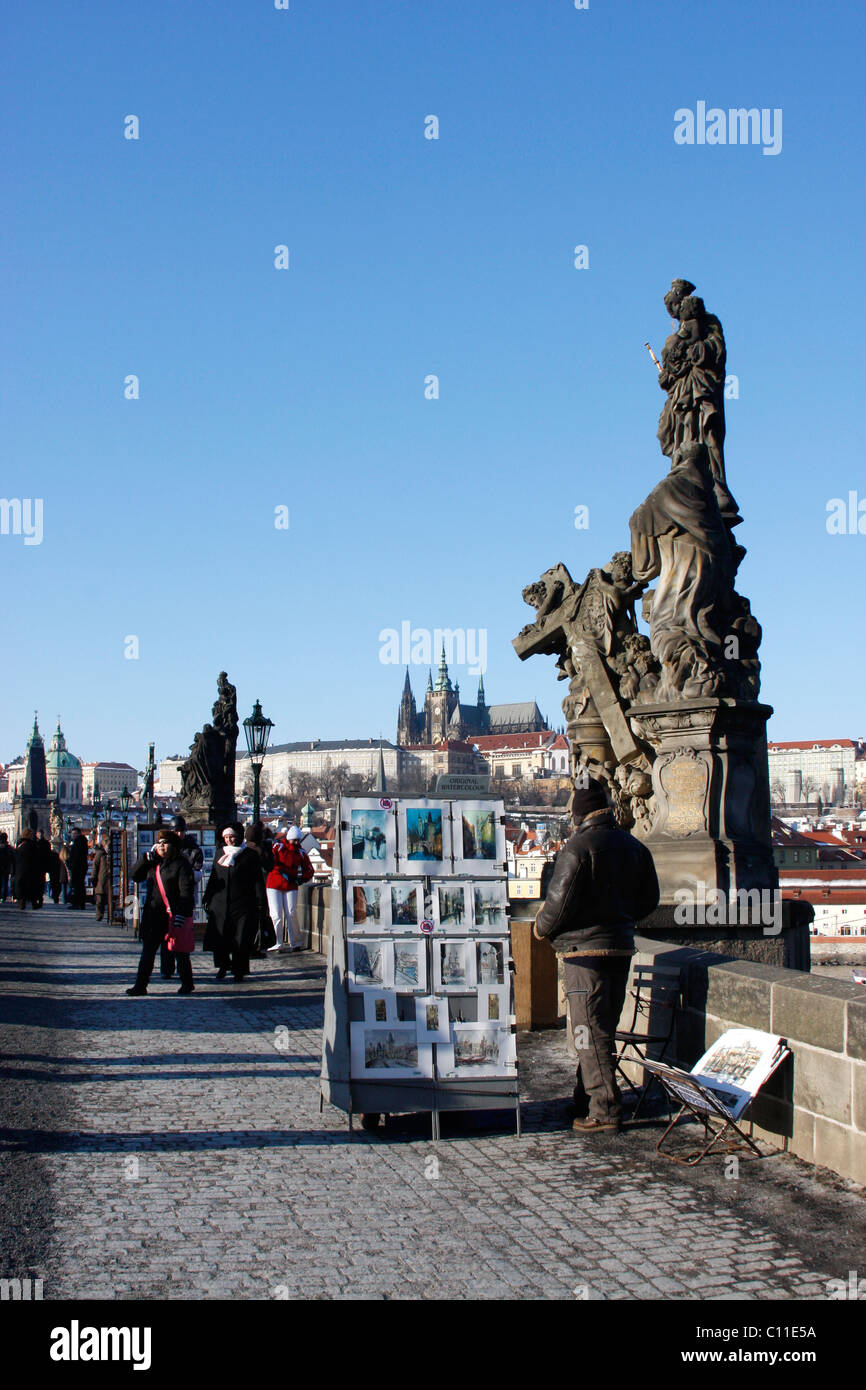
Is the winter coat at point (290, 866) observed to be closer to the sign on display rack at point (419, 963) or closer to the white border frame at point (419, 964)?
the sign on display rack at point (419, 963)

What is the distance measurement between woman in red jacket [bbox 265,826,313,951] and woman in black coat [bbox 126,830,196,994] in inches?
138

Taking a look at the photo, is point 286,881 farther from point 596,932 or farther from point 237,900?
point 596,932

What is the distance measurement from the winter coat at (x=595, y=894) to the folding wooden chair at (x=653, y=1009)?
0.63m

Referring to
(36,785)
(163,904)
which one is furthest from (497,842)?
(36,785)

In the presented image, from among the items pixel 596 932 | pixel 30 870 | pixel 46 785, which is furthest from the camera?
pixel 46 785

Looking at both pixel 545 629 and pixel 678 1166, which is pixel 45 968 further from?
pixel 678 1166

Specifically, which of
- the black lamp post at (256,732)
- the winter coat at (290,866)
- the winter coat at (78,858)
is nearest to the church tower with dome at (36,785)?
the winter coat at (78,858)

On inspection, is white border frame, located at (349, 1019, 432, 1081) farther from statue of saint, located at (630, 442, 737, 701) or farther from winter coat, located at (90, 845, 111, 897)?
winter coat, located at (90, 845, 111, 897)

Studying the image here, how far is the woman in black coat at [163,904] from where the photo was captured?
13.1 metres

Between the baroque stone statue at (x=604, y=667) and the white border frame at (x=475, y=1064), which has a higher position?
the baroque stone statue at (x=604, y=667)

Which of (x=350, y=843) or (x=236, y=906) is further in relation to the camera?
(x=236, y=906)

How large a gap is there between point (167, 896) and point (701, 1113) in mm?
7864

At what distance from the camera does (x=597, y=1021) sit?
7.03 metres
